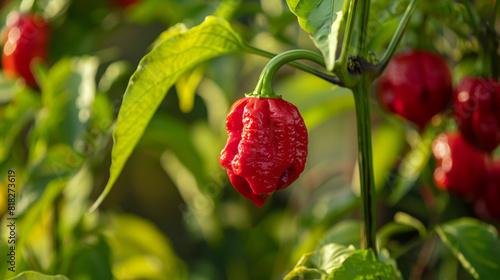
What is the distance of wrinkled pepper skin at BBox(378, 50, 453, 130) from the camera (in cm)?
66

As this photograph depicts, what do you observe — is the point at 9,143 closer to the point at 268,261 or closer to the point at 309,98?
the point at 309,98

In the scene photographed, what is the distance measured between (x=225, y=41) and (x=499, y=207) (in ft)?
1.42

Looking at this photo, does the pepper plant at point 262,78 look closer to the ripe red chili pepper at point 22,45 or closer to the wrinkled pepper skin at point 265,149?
the wrinkled pepper skin at point 265,149

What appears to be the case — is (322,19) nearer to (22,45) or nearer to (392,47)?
(392,47)

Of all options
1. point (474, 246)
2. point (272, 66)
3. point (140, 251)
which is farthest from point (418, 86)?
point (140, 251)

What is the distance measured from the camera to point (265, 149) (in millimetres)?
414

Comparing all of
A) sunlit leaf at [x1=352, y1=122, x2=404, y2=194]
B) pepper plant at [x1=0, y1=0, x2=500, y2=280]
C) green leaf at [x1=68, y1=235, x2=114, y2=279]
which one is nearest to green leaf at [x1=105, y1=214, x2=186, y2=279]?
pepper plant at [x1=0, y1=0, x2=500, y2=280]

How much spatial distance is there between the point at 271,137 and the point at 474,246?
30 centimetres

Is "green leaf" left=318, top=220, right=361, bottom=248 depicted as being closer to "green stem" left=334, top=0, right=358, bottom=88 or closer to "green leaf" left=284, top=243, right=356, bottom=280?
"green leaf" left=284, top=243, right=356, bottom=280

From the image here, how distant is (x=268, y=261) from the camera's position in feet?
3.68

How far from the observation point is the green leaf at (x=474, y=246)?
0.56m

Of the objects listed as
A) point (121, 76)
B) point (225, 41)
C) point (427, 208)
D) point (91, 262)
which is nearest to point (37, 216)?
point (91, 262)

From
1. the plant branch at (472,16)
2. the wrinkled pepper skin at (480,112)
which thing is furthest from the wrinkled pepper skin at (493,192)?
the plant branch at (472,16)

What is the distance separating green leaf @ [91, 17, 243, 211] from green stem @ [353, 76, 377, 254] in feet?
0.40
